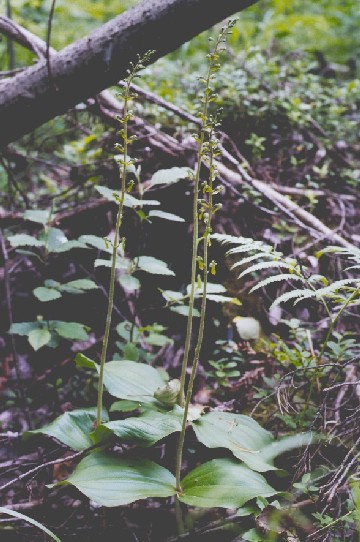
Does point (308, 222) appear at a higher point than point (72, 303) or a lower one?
higher

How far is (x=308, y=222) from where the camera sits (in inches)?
106

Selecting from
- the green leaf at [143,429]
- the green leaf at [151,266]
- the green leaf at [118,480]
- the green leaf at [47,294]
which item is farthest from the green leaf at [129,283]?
the green leaf at [118,480]

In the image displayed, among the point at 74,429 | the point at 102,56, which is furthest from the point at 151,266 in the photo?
the point at 102,56

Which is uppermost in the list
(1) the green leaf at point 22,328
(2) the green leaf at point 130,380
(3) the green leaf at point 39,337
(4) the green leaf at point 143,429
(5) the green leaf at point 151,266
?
(5) the green leaf at point 151,266

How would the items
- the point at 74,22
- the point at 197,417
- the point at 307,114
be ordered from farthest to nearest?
the point at 74,22, the point at 307,114, the point at 197,417

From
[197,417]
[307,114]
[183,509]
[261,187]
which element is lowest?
[183,509]

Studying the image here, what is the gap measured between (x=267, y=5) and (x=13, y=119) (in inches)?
246

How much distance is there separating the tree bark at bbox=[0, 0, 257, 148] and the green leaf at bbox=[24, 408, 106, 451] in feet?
4.46

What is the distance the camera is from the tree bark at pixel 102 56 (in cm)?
200

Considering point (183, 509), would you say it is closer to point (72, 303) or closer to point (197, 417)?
point (197, 417)

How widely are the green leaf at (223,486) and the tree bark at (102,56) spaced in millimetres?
1653

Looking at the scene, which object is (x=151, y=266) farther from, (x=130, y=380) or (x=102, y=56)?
(x=102, y=56)

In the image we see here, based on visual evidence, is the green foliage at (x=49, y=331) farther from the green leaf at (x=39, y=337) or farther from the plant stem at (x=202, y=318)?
the plant stem at (x=202, y=318)

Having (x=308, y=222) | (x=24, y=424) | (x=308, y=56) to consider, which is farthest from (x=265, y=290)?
(x=308, y=56)
